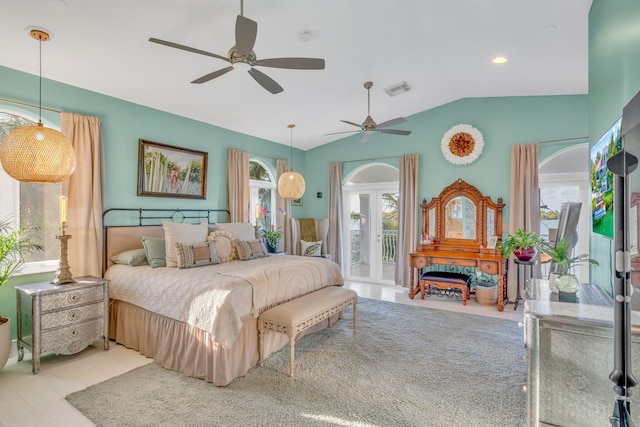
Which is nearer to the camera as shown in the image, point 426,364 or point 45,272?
point 426,364

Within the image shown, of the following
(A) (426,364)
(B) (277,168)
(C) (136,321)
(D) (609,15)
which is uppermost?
(D) (609,15)

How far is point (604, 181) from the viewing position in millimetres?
2150

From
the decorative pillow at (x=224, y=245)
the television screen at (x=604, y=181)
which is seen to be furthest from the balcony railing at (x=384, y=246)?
the television screen at (x=604, y=181)

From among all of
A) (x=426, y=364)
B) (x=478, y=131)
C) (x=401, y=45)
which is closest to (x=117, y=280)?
(x=426, y=364)

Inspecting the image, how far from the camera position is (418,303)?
5.16 meters

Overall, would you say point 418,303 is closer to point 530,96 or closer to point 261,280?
point 261,280

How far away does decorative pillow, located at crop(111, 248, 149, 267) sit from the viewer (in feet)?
12.3

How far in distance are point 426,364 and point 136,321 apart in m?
2.84

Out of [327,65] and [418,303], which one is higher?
[327,65]

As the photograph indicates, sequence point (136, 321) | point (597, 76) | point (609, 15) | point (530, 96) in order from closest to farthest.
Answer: point (609, 15) < point (597, 76) < point (136, 321) < point (530, 96)

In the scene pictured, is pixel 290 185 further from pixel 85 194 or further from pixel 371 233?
pixel 85 194

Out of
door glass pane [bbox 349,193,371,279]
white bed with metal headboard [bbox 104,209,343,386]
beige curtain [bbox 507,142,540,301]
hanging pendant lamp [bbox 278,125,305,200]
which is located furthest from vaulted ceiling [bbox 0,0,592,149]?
door glass pane [bbox 349,193,371,279]

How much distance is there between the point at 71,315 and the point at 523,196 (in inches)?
227

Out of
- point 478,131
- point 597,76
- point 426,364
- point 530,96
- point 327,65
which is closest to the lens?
point 597,76
